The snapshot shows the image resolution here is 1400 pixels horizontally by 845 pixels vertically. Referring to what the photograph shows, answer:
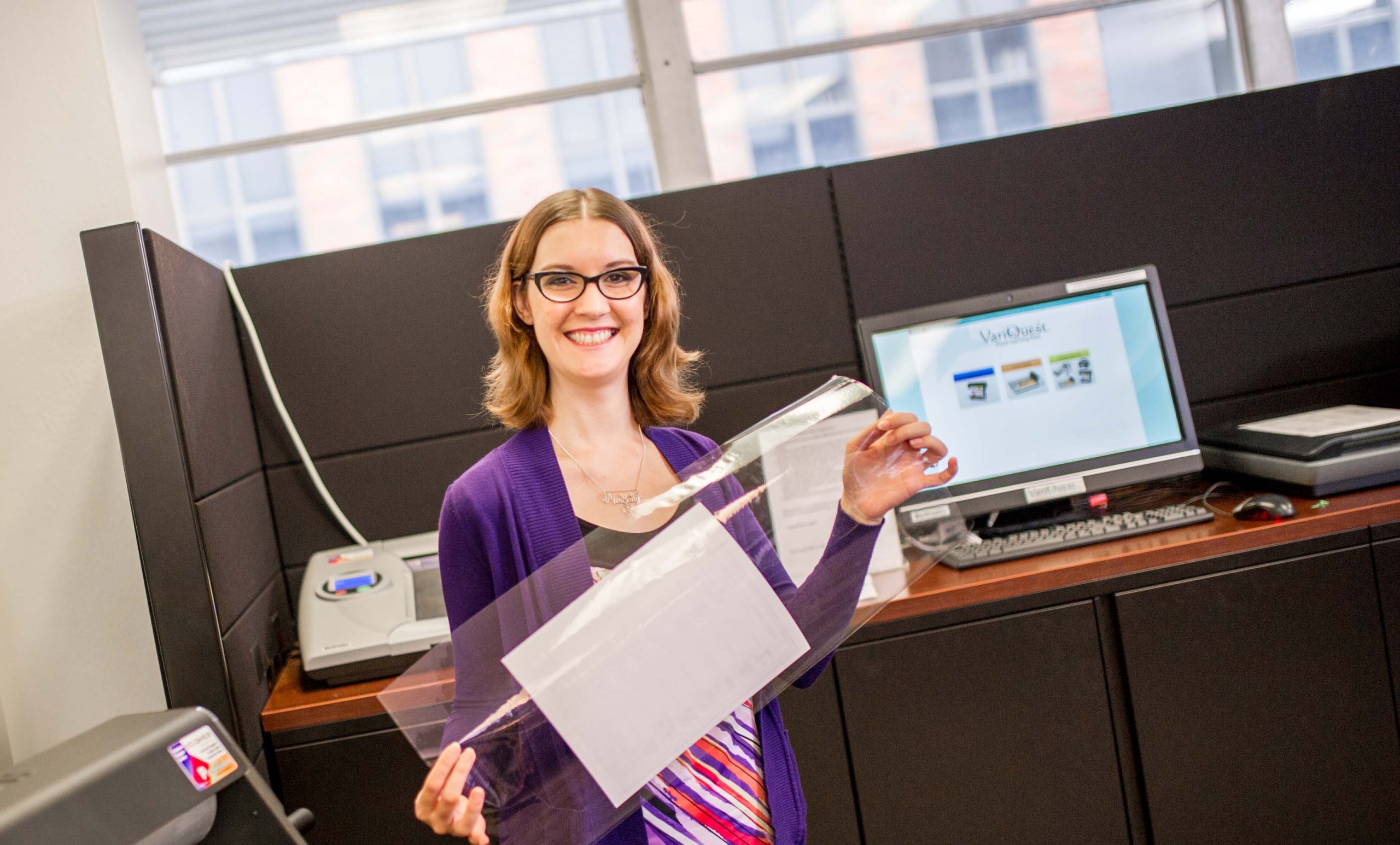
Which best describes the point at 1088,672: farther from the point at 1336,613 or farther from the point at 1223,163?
the point at 1223,163

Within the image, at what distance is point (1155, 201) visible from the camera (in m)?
2.19

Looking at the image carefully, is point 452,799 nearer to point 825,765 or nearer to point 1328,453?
point 825,765

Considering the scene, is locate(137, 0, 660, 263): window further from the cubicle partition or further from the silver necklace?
the silver necklace

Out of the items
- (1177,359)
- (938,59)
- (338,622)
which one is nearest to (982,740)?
(1177,359)

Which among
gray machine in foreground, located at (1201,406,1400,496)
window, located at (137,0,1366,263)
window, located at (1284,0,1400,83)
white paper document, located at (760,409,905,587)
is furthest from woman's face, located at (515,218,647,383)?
window, located at (1284,0,1400,83)

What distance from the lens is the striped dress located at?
951 mm

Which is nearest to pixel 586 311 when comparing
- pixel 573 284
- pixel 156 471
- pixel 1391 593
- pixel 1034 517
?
pixel 573 284

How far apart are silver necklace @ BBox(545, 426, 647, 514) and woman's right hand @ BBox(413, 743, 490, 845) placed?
1.05 feet

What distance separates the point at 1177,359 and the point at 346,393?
5.98ft

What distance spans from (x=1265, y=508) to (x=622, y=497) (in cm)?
134

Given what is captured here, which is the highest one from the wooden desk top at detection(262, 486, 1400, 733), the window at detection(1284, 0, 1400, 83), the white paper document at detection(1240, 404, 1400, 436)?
the window at detection(1284, 0, 1400, 83)

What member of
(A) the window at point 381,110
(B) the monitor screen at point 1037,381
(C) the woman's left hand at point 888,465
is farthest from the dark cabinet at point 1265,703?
(A) the window at point 381,110

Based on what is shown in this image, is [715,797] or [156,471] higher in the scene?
[156,471]

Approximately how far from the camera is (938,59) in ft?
8.67
